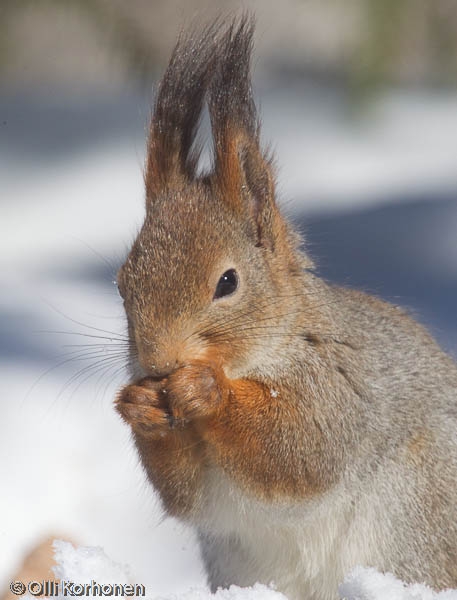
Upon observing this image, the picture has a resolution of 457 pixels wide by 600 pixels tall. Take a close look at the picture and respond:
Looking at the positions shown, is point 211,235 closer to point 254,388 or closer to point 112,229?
point 254,388

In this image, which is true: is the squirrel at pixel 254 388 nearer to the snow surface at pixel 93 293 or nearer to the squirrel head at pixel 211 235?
the squirrel head at pixel 211 235

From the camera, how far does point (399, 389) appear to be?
4.04ft

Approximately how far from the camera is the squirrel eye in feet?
3.25

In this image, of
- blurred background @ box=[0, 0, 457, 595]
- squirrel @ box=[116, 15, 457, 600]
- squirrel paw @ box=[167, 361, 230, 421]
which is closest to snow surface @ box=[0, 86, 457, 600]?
blurred background @ box=[0, 0, 457, 595]

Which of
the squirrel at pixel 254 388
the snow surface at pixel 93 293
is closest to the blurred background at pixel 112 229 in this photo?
the snow surface at pixel 93 293

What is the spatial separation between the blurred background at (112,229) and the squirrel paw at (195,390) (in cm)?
18

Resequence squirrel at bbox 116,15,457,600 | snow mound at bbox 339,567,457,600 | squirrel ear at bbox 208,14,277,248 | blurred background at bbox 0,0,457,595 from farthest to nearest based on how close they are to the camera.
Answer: blurred background at bbox 0,0,457,595
squirrel ear at bbox 208,14,277,248
squirrel at bbox 116,15,457,600
snow mound at bbox 339,567,457,600

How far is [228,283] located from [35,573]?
64 centimetres

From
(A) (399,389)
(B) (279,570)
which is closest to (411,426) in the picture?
(A) (399,389)

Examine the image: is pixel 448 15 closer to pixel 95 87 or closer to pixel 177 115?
pixel 177 115

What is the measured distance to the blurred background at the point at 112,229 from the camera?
5.18 ft

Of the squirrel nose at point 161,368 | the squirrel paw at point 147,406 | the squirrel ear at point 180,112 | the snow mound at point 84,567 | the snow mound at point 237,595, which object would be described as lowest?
the snow mound at point 237,595

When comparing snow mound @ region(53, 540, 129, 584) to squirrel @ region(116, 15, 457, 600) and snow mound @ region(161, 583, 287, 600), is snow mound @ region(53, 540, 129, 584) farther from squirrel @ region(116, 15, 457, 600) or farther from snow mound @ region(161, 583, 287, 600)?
squirrel @ region(116, 15, 457, 600)

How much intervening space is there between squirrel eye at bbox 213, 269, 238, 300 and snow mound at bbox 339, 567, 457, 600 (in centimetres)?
34
